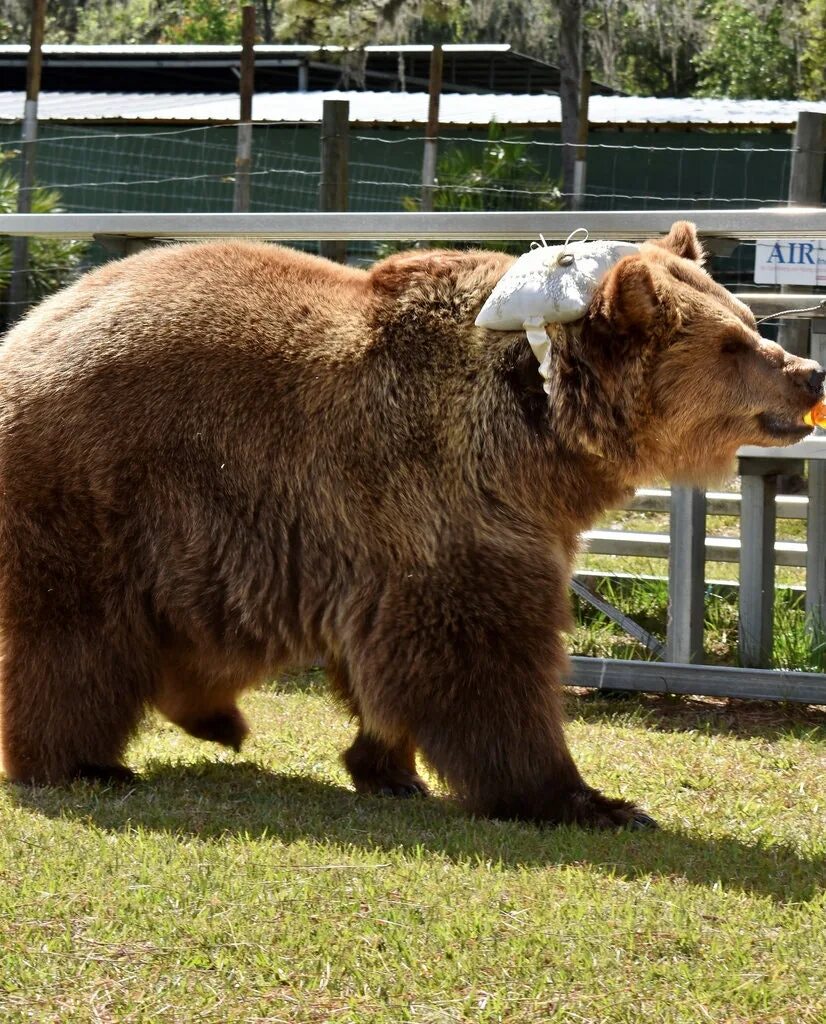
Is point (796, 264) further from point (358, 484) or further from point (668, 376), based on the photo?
point (358, 484)

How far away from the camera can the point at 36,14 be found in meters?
14.5

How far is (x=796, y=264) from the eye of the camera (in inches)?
322

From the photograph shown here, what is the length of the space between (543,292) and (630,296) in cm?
29

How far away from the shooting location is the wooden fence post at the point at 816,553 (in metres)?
7.53

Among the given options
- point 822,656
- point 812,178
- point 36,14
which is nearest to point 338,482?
point 822,656

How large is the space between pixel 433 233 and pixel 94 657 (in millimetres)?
2504

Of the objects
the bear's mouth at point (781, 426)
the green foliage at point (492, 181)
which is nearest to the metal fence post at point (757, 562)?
the bear's mouth at point (781, 426)

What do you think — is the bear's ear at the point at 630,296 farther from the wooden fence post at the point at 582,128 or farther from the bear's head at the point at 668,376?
the wooden fence post at the point at 582,128

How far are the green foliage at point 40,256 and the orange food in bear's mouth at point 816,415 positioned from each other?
39.1 feet

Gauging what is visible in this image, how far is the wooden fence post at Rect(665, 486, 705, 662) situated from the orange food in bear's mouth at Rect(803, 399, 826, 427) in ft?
6.99

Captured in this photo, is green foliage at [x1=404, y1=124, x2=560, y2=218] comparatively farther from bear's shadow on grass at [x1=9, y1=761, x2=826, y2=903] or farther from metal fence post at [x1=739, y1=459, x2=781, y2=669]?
bear's shadow on grass at [x1=9, y1=761, x2=826, y2=903]

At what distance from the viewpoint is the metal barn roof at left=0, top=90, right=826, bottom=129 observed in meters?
22.4

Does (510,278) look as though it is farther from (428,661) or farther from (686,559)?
(686,559)

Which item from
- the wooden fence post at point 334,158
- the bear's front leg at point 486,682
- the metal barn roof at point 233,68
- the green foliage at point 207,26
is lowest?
the bear's front leg at point 486,682
